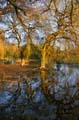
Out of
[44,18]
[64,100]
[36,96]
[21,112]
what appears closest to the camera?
[21,112]

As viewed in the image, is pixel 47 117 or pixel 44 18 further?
pixel 44 18

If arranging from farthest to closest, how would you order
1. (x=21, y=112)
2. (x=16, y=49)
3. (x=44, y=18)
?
(x=16, y=49) < (x=44, y=18) < (x=21, y=112)

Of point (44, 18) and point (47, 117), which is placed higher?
point (44, 18)

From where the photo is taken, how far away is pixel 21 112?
10164 millimetres

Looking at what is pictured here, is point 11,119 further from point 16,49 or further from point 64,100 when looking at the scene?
point 16,49

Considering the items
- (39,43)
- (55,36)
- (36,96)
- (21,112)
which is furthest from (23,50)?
(21,112)

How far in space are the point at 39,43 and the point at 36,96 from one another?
2771 centimetres

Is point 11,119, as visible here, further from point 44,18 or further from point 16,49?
point 16,49

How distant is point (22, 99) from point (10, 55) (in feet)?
129

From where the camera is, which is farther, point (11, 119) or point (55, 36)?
point (55, 36)

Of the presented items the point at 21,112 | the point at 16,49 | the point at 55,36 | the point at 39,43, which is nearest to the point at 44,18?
the point at 55,36

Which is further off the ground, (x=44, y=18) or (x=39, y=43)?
(x=44, y=18)

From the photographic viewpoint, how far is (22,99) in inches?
511

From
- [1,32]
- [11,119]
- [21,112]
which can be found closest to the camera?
[11,119]
